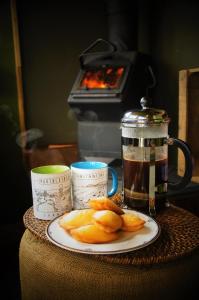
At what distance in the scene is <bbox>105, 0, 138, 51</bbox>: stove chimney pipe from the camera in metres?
2.40

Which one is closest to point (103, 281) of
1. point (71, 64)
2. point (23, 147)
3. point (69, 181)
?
point (69, 181)

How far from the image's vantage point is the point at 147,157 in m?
0.96

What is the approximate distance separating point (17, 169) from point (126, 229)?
83.6 inches

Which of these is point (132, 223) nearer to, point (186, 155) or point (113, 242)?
point (113, 242)

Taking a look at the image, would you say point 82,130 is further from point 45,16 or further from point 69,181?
point 69,181

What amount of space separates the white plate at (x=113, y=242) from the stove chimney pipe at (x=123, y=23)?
1.90m

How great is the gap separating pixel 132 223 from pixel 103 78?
5.19 feet

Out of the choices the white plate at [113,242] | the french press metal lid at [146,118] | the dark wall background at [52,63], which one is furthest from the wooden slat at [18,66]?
the white plate at [113,242]

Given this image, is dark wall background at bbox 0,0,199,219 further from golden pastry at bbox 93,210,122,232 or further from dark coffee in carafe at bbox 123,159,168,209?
golden pastry at bbox 93,210,122,232

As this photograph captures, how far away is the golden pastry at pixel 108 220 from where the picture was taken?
30.5 inches

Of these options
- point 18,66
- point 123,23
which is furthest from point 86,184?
point 18,66

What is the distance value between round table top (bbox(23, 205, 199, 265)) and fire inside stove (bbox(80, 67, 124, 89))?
1.29 metres

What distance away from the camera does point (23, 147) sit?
9.07 feet

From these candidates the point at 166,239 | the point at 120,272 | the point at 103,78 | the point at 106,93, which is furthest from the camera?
the point at 103,78
